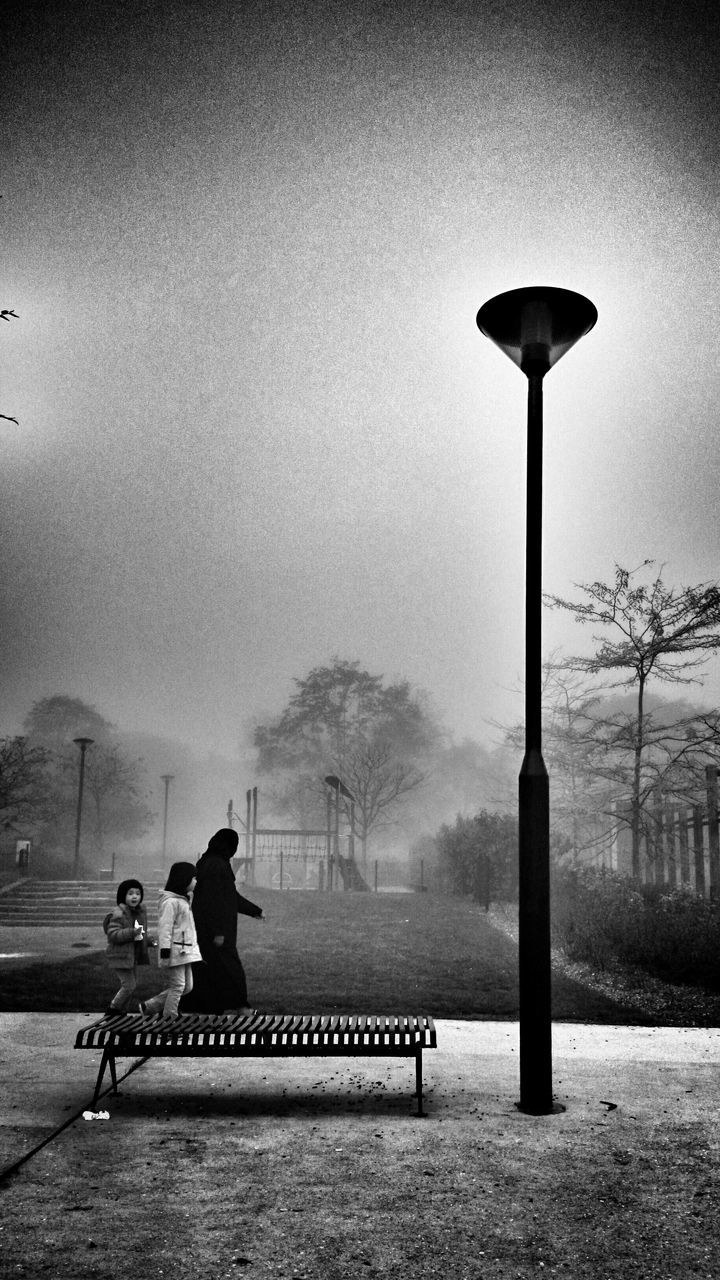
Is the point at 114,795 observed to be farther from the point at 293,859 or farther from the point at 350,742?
the point at 293,859

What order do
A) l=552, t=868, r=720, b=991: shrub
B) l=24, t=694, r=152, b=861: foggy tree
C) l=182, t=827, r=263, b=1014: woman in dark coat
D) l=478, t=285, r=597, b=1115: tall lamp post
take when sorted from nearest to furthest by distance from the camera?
1. l=478, t=285, r=597, b=1115: tall lamp post
2. l=182, t=827, r=263, b=1014: woman in dark coat
3. l=552, t=868, r=720, b=991: shrub
4. l=24, t=694, r=152, b=861: foggy tree

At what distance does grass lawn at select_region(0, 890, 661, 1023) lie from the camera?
11.4 m

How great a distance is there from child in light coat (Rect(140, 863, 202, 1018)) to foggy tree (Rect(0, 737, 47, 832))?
25.6 metres

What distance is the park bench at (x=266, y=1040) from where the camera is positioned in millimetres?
5867

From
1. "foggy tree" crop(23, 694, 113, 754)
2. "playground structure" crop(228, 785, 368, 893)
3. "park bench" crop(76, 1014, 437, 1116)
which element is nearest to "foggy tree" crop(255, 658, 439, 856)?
"playground structure" crop(228, 785, 368, 893)

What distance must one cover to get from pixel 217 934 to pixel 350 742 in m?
33.0

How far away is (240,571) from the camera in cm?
6106

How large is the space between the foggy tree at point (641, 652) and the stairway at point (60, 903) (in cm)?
1066

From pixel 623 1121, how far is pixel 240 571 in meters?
56.2

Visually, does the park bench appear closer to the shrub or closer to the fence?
the shrub

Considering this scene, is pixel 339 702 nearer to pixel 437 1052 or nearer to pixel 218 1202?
pixel 437 1052

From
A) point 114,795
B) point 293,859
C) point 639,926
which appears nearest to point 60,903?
point 293,859

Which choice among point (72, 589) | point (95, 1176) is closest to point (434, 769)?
point (72, 589)

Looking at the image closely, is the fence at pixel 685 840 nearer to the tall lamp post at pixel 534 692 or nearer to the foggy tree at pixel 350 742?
the tall lamp post at pixel 534 692
